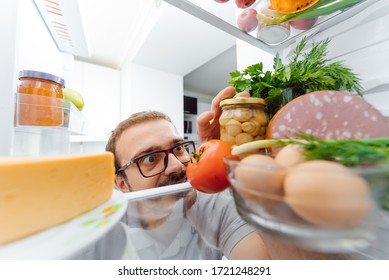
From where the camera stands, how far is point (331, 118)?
0.27 meters

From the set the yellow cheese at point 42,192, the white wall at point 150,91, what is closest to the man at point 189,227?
the yellow cheese at point 42,192

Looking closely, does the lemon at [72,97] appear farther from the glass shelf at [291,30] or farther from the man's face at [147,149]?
the glass shelf at [291,30]

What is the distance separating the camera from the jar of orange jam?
36cm

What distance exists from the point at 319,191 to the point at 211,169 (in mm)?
155

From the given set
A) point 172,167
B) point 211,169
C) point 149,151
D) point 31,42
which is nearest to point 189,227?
point 211,169

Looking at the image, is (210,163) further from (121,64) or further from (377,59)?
(121,64)

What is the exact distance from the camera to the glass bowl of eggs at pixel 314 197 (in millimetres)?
143

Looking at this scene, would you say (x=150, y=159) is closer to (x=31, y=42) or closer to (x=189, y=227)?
(x=189, y=227)

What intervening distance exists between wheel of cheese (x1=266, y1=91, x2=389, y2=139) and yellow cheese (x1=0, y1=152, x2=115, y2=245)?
28 cm

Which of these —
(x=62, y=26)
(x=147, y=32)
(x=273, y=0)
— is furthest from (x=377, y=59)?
(x=147, y=32)

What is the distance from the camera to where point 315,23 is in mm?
428

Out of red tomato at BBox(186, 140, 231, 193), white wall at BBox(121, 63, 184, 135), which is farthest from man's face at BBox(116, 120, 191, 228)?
white wall at BBox(121, 63, 184, 135)

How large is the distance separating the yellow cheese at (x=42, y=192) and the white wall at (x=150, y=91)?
6.80ft

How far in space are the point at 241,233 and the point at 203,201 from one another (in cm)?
10
